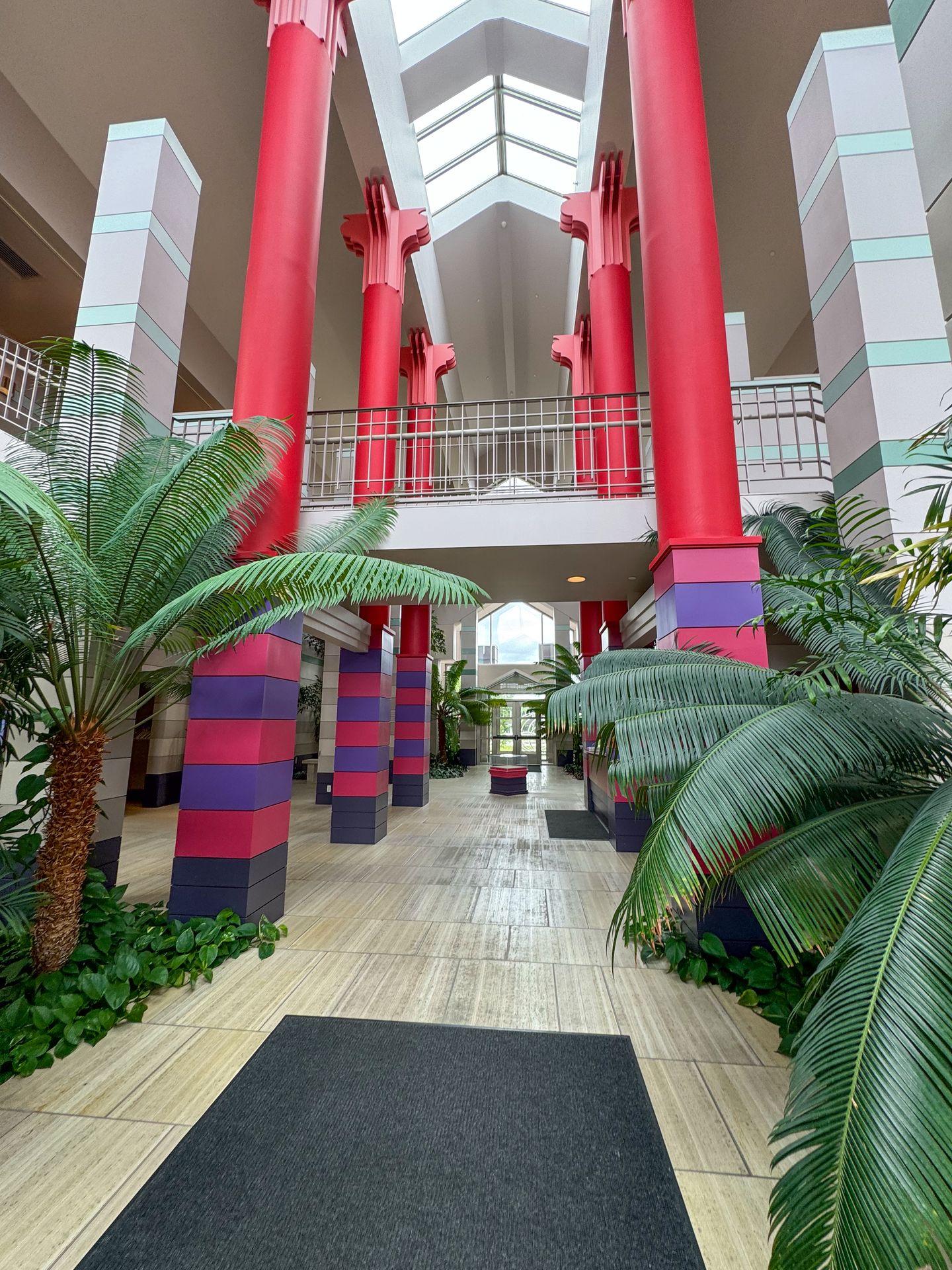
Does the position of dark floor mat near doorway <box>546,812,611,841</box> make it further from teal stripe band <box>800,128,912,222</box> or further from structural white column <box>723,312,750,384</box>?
teal stripe band <box>800,128,912,222</box>

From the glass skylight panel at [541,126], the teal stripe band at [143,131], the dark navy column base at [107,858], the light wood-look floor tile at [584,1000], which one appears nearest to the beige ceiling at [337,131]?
the glass skylight panel at [541,126]

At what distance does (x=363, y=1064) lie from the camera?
2047 mm

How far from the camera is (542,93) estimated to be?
24.7 ft

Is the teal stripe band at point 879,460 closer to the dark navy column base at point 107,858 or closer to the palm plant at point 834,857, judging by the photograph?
the palm plant at point 834,857

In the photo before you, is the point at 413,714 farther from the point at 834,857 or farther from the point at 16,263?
the point at 16,263

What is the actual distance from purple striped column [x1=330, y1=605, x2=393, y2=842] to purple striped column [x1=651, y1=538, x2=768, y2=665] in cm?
340

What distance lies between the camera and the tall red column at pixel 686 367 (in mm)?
3277

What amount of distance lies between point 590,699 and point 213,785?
2.25 meters

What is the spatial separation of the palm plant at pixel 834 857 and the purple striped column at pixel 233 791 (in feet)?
6.25

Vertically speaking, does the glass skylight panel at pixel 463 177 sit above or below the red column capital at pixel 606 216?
above

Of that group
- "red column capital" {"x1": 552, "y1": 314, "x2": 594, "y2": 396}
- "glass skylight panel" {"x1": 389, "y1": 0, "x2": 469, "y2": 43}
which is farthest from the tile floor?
"glass skylight panel" {"x1": 389, "y1": 0, "x2": 469, "y2": 43}

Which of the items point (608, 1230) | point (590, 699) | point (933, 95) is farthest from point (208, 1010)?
point (933, 95)

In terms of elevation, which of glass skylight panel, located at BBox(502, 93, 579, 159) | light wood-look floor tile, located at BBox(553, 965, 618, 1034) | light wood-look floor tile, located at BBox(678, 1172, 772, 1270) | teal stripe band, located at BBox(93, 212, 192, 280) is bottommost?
light wood-look floor tile, located at BBox(678, 1172, 772, 1270)

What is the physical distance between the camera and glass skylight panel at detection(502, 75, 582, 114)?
7398mm
